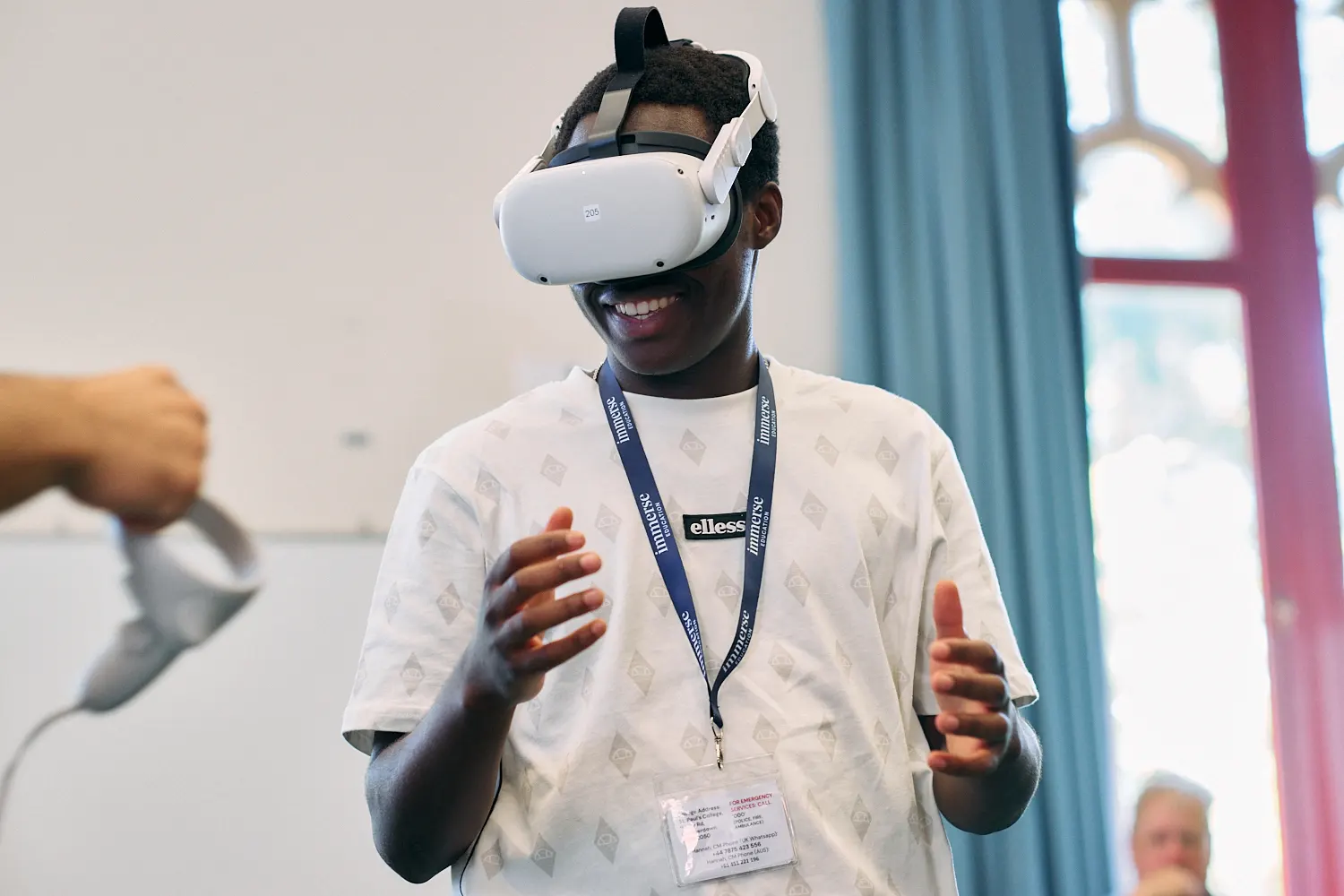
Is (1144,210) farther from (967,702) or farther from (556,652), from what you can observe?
(556,652)

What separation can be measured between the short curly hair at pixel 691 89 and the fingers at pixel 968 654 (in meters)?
0.56

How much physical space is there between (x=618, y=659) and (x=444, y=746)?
190 mm

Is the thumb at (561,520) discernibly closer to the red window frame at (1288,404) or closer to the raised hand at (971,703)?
the raised hand at (971,703)

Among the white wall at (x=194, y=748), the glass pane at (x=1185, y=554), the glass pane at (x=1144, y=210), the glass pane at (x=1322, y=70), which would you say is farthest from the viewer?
the glass pane at (x=1322, y=70)

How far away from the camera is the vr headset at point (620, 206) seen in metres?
1.07

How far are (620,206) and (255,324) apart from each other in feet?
4.53

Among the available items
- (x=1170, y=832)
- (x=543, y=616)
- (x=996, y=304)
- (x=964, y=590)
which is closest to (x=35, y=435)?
(x=543, y=616)

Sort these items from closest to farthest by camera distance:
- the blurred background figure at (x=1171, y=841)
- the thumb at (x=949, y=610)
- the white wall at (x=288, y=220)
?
the thumb at (x=949, y=610) < the white wall at (x=288, y=220) < the blurred background figure at (x=1171, y=841)

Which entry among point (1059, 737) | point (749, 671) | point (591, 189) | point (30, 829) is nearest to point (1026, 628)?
point (1059, 737)

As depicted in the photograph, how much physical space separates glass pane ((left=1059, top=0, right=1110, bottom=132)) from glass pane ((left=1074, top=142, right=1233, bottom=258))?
0.10 metres

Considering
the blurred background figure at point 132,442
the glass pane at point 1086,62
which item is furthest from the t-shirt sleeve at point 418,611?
the glass pane at point 1086,62

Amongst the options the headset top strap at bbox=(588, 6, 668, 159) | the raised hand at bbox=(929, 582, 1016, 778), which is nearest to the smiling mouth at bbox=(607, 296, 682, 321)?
the headset top strap at bbox=(588, 6, 668, 159)

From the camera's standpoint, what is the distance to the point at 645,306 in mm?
1151

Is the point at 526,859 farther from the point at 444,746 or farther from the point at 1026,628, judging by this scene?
the point at 1026,628
